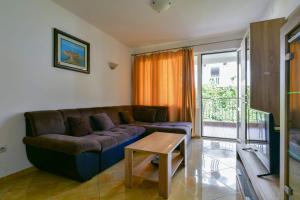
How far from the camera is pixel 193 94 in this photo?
395cm

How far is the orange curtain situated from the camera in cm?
396

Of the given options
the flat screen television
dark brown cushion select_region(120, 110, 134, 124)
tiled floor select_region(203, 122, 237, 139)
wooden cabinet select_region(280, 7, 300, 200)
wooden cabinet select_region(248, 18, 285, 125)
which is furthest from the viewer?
tiled floor select_region(203, 122, 237, 139)

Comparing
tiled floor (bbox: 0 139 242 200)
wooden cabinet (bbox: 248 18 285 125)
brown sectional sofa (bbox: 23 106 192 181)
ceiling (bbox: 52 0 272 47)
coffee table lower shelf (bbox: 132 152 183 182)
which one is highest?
ceiling (bbox: 52 0 272 47)

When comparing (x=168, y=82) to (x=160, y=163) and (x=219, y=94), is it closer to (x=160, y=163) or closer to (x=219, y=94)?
(x=219, y=94)

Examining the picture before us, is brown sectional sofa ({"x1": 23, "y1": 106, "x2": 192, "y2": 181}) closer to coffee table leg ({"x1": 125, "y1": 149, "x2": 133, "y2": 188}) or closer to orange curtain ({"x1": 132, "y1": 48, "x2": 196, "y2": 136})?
coffee table leg ({"x1": 125, "y1": 149, "x2": 133, "y2": 188})

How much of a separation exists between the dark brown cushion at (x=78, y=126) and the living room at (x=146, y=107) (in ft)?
0.05

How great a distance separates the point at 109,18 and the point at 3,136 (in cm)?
251

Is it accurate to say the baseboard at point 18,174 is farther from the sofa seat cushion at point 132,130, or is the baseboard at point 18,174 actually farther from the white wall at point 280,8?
the white wall at point 280,8

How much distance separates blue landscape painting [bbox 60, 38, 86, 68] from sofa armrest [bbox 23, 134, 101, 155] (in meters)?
1.38

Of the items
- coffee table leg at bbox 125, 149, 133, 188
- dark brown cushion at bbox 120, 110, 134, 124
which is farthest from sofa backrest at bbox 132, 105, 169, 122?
coffee table leg at bbox 125, 149, 133, 188

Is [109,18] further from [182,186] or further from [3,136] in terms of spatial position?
[182,186]

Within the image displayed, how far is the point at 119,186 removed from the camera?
72.3 inches

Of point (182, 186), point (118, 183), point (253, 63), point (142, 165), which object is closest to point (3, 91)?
point (118, 183)

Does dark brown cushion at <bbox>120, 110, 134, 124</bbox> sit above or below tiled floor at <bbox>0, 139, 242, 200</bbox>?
above
